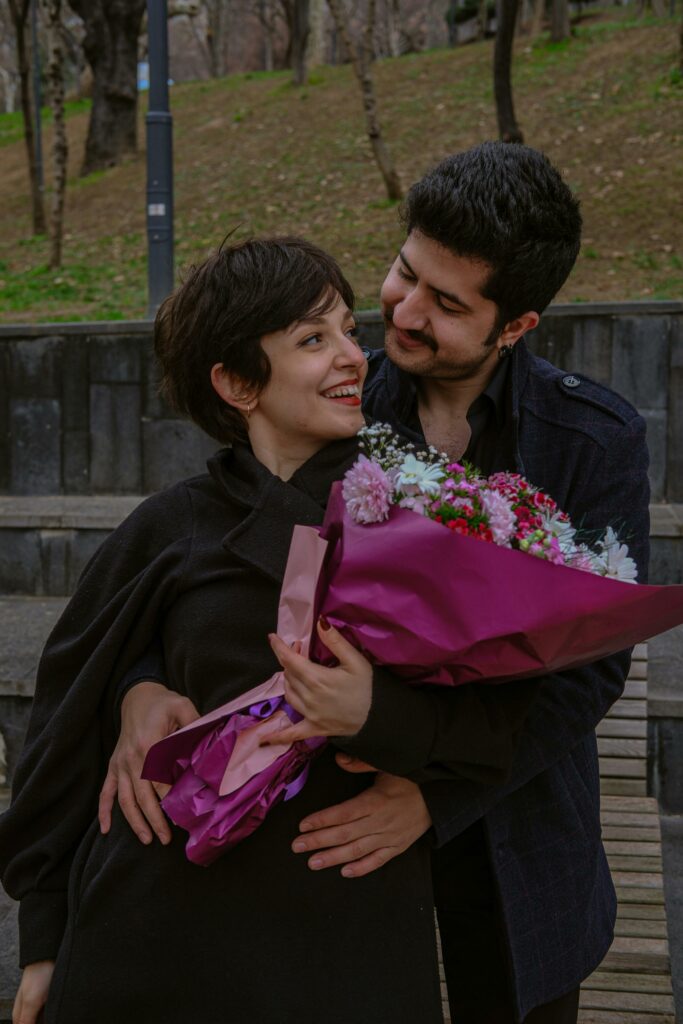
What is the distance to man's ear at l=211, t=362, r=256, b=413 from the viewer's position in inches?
75.0

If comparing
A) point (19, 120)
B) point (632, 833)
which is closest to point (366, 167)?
Answer: point (632, 833)

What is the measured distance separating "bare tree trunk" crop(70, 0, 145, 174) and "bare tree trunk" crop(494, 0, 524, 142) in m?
7.05

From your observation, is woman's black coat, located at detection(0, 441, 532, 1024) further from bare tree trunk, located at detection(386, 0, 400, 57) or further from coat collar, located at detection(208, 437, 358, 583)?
bare tree trunk, located at detection(386, 0, 400, 57)

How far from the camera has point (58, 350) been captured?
6.02m

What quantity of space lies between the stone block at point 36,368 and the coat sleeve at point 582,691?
4544mm

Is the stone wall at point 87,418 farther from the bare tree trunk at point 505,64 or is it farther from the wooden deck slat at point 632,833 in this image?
the bare tree trunk at point 505,64

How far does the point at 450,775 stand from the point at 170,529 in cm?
59

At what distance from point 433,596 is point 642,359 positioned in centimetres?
428

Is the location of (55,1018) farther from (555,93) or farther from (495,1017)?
(555,93)

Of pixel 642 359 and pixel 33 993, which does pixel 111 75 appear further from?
pixel 33 993

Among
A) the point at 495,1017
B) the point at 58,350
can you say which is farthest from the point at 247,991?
the point at 58,350

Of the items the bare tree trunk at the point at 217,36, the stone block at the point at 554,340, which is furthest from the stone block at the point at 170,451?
the bare tree trunk at the point at 217,36

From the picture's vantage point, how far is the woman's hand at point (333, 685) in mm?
1510

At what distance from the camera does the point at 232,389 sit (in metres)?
1.92
